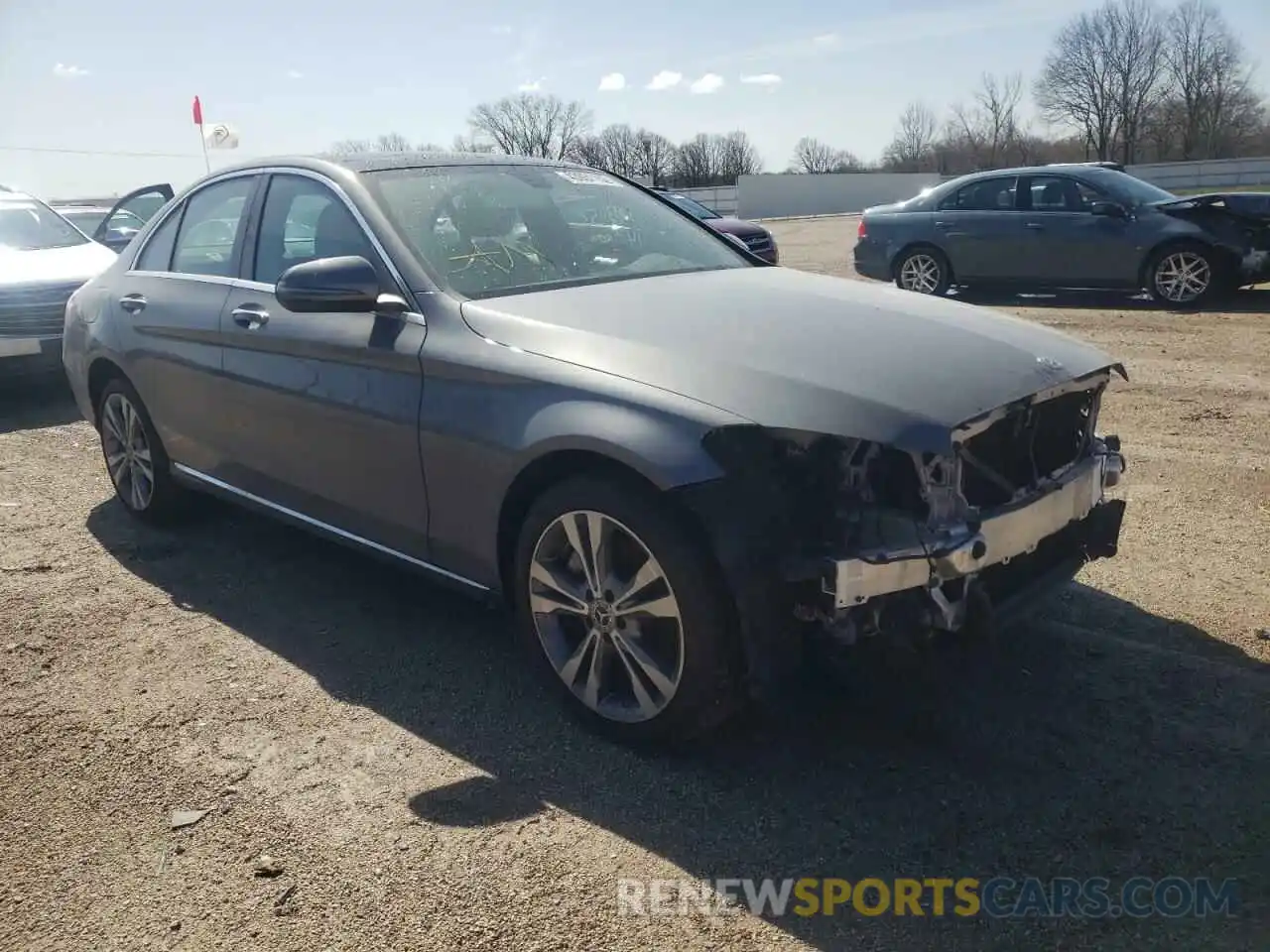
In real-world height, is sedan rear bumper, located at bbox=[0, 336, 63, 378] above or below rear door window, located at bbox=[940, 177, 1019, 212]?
below

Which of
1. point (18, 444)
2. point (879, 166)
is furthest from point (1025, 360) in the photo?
point (879, 166)

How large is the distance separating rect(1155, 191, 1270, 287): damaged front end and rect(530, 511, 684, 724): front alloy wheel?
9912 millimetres

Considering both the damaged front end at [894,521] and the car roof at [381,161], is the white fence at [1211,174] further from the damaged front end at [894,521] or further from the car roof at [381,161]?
the damaged front end at [894,521]

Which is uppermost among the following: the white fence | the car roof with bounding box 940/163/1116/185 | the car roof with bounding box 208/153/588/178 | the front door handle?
the white fence

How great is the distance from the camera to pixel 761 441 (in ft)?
8.96

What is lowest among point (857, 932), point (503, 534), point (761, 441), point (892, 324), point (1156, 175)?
point (857, 932)

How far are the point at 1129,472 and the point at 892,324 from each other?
286 centimetres

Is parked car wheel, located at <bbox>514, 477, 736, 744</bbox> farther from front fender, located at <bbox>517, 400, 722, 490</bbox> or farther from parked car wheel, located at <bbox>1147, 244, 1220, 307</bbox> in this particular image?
parked car wheel, located at <bbox>1147, 244, 1220, 307</bbox>

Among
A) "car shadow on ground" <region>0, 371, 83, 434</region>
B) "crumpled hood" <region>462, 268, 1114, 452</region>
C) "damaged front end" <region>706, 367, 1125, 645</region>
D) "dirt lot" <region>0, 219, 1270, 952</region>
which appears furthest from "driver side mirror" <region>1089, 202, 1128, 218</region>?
"car shadow on ground" <region>0, 371, 83, 434</region>

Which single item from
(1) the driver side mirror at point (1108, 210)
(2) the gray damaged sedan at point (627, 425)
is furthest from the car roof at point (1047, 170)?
(2) the gray damaged sedan at point (627, 425)

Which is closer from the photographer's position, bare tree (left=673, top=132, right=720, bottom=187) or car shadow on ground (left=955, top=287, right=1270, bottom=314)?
car shadow on ground (left=955, top=287, right=1270, bottom=314)

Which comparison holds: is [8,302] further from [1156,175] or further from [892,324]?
[1156,175]

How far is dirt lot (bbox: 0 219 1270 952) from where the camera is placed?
95.7 inches

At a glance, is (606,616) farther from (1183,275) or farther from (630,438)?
(1183,275)
